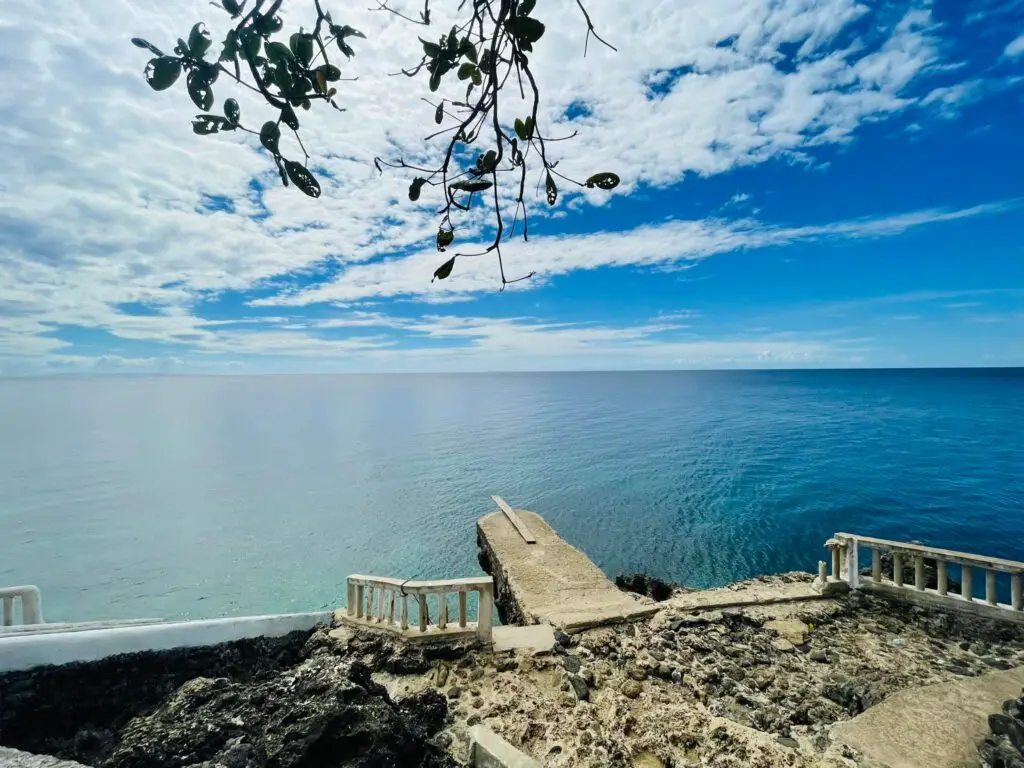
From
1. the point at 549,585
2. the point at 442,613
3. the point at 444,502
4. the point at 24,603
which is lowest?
the point at 444,502

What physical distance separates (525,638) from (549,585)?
388 centimetres

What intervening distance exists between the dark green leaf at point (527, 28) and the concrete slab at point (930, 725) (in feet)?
20.6

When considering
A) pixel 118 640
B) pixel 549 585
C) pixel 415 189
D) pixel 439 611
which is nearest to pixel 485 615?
pixel 439 611

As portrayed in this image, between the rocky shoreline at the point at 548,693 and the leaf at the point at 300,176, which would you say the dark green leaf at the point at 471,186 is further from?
the rocky shoreline at the point at 548,693

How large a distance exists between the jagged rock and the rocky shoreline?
0.01 metres

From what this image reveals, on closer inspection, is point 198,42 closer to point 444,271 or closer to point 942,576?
point 444,271

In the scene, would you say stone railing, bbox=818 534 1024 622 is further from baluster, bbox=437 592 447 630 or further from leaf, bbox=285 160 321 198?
leaf, bbox=285 160 321 198

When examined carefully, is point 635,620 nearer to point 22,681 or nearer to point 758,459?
point 22,681

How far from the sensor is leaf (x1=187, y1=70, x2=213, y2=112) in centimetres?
127

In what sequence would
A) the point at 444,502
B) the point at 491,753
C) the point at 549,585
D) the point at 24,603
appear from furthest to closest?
the point at 444,502
the point at 549,585
the point at 24,603
the point at 491,753

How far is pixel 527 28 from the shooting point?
4.82 feet

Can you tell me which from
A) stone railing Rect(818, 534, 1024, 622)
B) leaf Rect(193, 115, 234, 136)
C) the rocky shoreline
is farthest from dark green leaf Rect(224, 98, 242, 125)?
stone railing Rect(818, 534, 1024, 622)

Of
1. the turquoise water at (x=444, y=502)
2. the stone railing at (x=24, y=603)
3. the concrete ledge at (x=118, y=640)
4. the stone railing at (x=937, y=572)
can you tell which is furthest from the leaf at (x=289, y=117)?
the turquoise water at (x=444, y=502)

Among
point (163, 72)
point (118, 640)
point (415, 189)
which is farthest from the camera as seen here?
point (118, 640)
